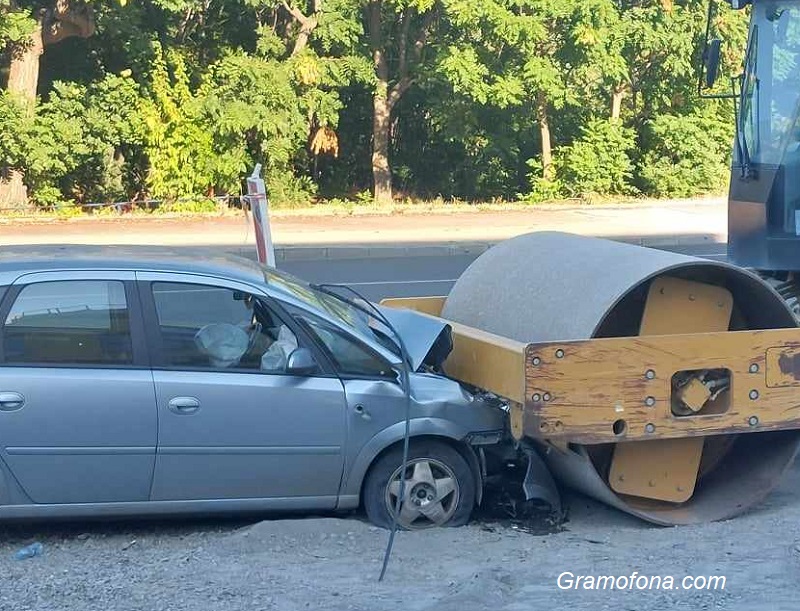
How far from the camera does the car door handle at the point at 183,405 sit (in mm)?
5570

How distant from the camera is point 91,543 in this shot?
5.73 meters

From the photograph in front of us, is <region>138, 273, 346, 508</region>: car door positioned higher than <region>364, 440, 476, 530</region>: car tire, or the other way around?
<region>138, 273, 346, 508</region>: car door

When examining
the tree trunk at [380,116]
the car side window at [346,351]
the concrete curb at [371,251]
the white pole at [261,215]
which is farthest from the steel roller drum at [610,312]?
the tree trunk at [380,116]

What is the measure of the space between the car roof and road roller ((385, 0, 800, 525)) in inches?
52.4

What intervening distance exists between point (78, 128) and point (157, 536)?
23.5 meters

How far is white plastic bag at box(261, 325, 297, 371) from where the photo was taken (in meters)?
5.77

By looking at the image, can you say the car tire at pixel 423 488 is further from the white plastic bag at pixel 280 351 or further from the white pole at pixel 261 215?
the white pole at pixel 261 215

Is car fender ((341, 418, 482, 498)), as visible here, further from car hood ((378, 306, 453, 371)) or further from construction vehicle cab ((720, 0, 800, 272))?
construction vehicle cab ((720, 0, 800, 272))

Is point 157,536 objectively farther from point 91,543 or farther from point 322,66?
point 322,66

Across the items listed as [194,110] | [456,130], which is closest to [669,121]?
[456,130]

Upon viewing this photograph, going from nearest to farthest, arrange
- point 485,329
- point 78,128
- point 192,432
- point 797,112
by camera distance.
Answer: point 192,432 < point 485,329 < point 797,112 < point 78,128

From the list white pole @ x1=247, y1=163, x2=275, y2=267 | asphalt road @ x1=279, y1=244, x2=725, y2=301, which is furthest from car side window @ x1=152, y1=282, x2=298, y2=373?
asphalt road @ x1=279, y1=244, x2=725, y2=301

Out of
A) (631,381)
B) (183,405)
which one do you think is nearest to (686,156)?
(631,381)

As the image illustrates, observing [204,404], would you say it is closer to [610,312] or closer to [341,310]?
[341,310]
